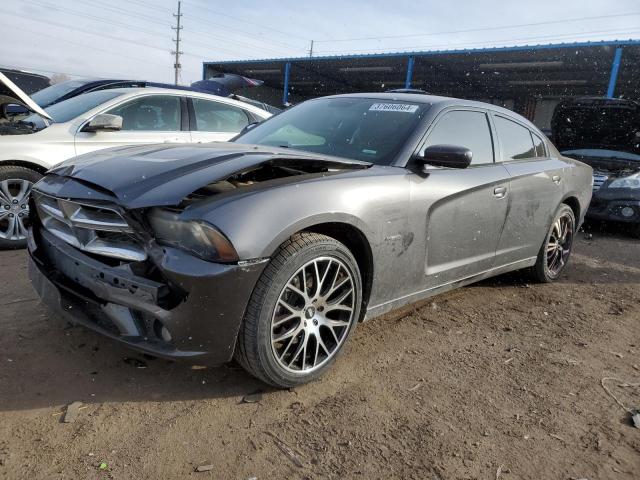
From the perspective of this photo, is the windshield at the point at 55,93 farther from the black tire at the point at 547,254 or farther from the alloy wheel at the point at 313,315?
the black tire at the point at 547,254

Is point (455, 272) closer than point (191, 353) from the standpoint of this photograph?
No

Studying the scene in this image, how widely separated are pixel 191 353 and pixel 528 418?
5.36 feet

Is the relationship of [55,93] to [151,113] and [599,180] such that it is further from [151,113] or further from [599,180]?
[599,180]

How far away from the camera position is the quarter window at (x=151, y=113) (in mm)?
5176

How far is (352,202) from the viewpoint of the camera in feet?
8.30

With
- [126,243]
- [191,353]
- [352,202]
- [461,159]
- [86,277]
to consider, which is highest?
[461,159]

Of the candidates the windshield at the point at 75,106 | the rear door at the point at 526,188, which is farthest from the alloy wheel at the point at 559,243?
the windshield at the point at 75,106

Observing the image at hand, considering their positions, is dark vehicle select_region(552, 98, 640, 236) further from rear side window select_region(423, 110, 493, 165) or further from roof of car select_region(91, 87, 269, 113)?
roof of car select_region(91, 87, 269, 113)

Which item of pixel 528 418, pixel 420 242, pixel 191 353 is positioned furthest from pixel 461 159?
pixel 191 353

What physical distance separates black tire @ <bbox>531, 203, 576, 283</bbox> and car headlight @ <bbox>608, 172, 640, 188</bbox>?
3032 millimetres

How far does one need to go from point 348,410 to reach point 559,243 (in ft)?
10.7

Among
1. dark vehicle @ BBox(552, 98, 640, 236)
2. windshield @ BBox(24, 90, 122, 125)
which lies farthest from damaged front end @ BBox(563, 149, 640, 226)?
windshield @ BBox(24, 90, 122, 125)

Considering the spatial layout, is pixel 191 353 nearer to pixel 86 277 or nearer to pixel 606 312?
pixel 86 277

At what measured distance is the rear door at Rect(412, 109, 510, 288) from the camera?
3.02m
